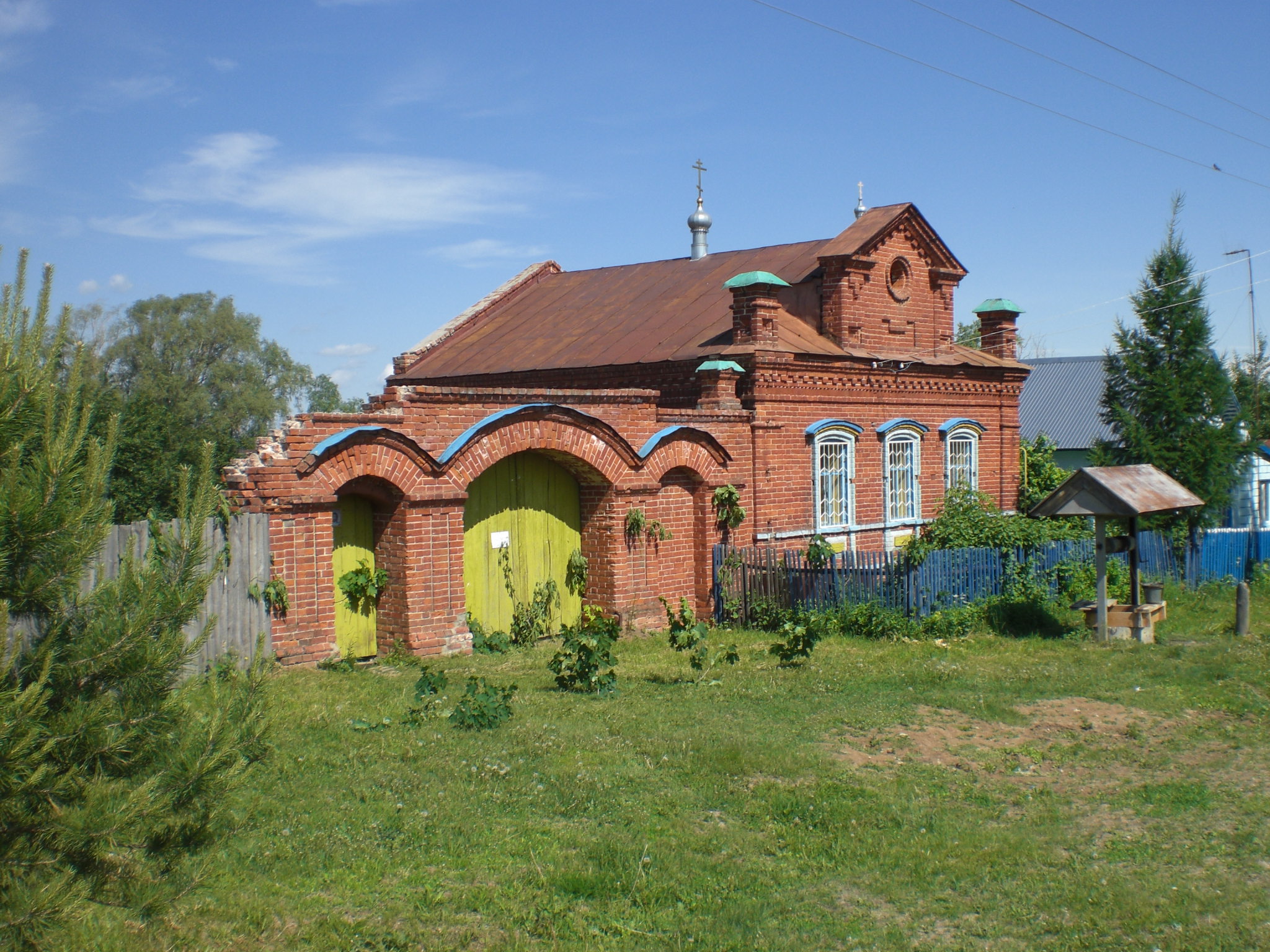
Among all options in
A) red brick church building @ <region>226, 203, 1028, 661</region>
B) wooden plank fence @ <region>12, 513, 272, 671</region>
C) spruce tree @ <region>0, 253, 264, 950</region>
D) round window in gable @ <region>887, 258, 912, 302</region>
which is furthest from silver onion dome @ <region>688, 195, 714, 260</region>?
spruce tree @ <region>0, 253, 264, 950</region>

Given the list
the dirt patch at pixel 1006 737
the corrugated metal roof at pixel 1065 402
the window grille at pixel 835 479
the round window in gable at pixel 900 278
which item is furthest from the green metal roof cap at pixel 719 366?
the corrugated metal roof at pixel 1065 402

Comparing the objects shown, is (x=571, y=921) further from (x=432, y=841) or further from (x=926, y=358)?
(x=926, y=358)

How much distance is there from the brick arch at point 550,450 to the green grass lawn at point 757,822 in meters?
2.65

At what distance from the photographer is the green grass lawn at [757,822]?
18.2 ft

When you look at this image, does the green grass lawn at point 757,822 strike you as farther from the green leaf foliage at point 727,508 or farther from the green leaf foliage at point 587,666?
the green leaf foliage at point 727,508

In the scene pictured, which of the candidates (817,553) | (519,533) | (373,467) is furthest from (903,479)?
(373,467)

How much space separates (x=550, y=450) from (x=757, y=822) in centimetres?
720

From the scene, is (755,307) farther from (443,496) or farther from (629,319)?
(443,496)

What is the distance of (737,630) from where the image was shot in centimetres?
1477

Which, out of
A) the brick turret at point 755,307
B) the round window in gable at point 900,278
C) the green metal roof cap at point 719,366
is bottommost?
the green metal roof cap at point 719,366

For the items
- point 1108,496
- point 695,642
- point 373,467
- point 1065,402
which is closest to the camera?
→ point 373,467

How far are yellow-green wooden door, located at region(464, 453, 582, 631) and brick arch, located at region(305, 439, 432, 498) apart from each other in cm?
131

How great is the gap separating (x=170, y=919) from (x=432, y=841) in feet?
5.48

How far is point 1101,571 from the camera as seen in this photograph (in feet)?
44.1
